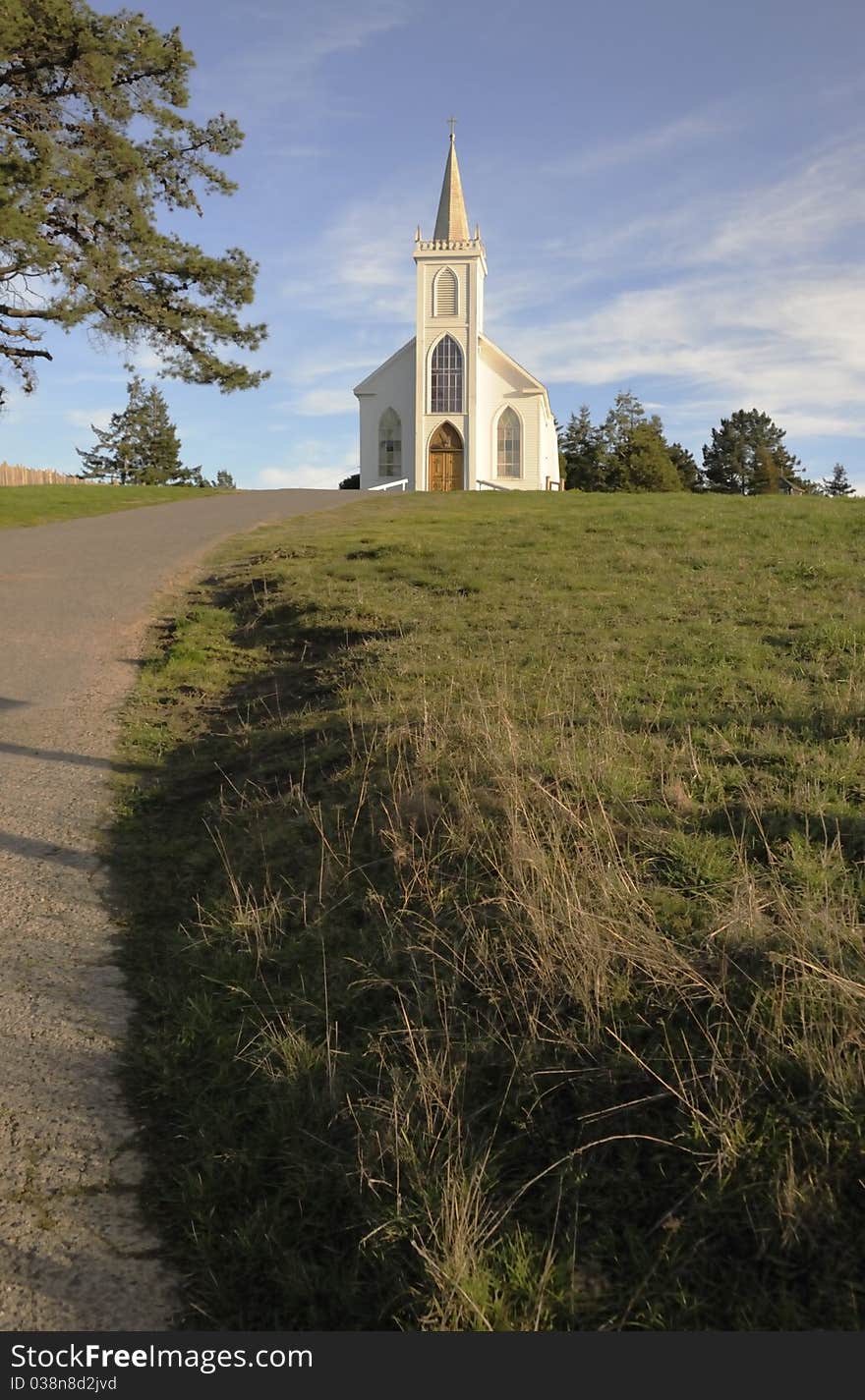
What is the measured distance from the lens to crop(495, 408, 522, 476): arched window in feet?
171

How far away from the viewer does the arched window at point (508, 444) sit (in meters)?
52.1

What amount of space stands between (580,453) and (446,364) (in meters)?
19.6

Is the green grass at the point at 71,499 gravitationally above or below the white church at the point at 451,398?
below

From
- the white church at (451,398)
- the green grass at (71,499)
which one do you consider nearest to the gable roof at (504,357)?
the white church at (451,398)

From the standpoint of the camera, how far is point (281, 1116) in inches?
142

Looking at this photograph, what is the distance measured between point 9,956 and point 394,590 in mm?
8621

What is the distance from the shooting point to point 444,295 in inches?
1996

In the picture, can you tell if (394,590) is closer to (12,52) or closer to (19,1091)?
(19,1091)

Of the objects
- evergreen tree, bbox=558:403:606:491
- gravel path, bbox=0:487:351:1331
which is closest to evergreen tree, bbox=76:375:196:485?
evergreen tree, bbox=558:403:606:491

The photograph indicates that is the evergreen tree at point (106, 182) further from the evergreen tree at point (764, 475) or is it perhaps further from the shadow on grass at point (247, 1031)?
the evergreen tree at point (764, 475)

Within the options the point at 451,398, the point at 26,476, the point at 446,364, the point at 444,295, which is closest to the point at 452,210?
the point at 444,295

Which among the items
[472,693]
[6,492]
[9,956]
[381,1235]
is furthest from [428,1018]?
[6,492]

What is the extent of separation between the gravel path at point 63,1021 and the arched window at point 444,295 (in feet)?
142

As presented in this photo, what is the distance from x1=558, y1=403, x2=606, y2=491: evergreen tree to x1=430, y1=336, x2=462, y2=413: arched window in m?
18.1
